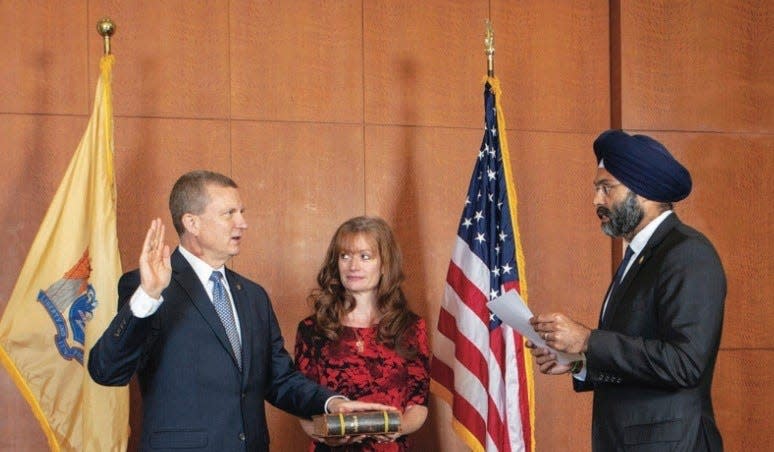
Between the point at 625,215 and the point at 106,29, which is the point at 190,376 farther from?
the point at 106,29

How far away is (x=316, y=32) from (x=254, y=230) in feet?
3.61

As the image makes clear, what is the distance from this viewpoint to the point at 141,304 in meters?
2.99

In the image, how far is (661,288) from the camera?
294 centimetres

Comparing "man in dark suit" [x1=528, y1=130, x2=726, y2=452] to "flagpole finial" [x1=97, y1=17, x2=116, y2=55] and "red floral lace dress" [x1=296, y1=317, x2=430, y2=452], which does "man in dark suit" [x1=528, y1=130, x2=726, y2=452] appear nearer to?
"red floral lace dress" [x1=296, y1=317, x2=430, y2=452]

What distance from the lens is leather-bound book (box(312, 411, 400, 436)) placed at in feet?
11.0

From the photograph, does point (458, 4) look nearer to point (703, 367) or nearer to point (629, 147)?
point (629, 147)

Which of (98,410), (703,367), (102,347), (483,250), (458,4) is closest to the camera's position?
(703,367)

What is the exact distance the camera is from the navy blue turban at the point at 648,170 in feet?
10.2

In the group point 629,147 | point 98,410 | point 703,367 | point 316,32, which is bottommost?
point 98,410

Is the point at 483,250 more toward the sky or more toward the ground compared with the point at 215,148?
more toward the ground

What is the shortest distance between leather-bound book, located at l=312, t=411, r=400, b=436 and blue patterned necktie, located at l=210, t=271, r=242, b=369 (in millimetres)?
360

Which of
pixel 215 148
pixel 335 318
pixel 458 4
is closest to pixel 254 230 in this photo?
pixel 215 148

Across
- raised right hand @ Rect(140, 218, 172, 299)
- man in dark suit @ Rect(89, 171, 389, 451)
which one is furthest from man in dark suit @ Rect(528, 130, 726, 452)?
raised right hand @ Rect(140, 218, 172, 299)

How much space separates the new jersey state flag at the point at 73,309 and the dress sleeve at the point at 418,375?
122 cm
